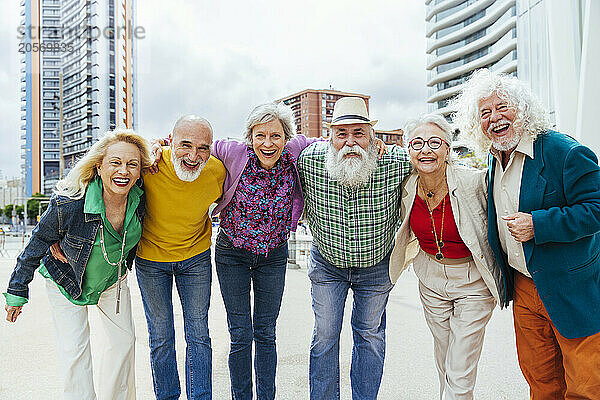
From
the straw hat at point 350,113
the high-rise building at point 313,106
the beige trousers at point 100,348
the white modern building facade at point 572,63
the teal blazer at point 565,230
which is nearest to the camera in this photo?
the teal blazer at point 565,230

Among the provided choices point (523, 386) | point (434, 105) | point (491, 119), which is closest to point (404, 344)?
point (523, 386)

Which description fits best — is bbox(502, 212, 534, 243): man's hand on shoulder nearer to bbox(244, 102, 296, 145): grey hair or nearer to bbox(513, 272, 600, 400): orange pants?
bbox(513, 272, 600, 400): orange pants

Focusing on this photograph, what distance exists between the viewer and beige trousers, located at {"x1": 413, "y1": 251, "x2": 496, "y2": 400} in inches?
→ 111

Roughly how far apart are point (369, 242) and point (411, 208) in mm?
352

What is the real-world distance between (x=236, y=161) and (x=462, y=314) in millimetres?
1774

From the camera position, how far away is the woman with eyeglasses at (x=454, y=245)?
9.14 feet

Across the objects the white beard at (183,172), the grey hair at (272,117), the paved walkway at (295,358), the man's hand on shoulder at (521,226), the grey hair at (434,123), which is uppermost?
the grey hair at (272,117)

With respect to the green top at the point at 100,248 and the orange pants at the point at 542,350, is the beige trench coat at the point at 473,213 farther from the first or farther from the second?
the green top at the point at 100,248

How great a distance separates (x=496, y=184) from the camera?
8.96 feet

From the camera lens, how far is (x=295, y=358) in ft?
15.5

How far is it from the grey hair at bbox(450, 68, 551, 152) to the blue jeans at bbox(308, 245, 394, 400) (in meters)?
0.99

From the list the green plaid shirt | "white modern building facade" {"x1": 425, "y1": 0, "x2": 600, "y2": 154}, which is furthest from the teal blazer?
"white modern building facade" {"x1": 425, "y1": 0, "x2": 600, "y2": 154}

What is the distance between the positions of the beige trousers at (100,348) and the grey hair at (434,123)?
2.13 m

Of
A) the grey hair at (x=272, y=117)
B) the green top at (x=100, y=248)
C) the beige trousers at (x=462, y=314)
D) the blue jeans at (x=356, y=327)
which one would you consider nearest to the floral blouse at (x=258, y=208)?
the grey hair at (x=272, y=117)
